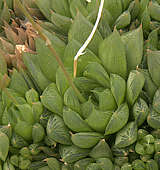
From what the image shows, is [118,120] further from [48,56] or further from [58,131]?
[48,56]

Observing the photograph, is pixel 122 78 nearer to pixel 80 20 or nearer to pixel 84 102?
pixel 84 102

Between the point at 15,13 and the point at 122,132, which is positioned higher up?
the point at 15,13

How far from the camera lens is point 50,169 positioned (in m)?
0.92

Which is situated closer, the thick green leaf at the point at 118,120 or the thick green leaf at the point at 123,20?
the thick green leaf at the point at 118,120

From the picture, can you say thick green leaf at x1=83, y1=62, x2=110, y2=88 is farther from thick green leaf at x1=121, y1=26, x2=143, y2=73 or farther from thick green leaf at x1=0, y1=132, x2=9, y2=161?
thick green leaf at x1=0, y1=132, x2=9, y2=161

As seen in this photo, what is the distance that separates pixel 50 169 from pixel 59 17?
1.70 ft

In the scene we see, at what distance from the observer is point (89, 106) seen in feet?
2.95

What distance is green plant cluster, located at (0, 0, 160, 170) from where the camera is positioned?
2.83 feet

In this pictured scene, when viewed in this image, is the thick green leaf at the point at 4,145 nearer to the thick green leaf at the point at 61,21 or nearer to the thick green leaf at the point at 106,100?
the thick green leaf at the point at 106,100

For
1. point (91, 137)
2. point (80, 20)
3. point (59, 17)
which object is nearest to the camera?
point (91, 137)

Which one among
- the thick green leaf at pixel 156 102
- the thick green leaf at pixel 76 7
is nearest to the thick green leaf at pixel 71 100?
the thick green leaf at pixel 156 102

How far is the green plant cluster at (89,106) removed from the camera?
862 mm

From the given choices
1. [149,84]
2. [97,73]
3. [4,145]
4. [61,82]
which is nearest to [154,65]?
[149,84]

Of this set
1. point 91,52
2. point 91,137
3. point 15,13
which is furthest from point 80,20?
point 15,13
